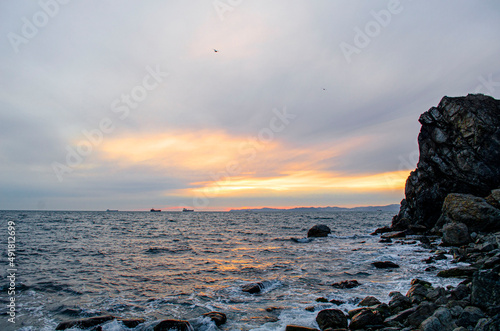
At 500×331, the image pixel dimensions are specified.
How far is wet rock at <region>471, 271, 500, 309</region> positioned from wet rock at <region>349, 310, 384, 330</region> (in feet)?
10.5

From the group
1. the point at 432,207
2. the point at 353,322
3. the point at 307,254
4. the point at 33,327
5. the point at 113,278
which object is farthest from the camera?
the point at 432,207

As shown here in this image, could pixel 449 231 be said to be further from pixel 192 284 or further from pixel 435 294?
pixel 192 284

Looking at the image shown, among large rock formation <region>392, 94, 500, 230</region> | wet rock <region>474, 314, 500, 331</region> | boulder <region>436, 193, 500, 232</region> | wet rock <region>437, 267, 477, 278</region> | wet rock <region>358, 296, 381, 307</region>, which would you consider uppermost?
large rock formation <region>392, 94, 500, 230</region>

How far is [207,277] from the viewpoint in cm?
1972

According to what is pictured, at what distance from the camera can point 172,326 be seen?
10414mm

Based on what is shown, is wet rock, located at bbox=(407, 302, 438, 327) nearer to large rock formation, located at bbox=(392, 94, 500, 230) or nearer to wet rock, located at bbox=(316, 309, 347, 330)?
wet rock, located at bbox=(316, 309, 347, 330)

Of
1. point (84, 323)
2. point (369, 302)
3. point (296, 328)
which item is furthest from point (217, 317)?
point (369, 302)

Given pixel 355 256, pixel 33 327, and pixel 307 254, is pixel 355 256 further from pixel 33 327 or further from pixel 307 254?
pixel 33 327

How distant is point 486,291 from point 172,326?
11233 mm

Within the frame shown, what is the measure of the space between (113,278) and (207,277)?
6.48m

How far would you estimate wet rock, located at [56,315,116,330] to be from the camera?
11.1 meters

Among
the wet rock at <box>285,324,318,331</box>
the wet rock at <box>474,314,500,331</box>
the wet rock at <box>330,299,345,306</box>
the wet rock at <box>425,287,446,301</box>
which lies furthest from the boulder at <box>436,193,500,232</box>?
the wet rock at <box>285,324,318,331</box>

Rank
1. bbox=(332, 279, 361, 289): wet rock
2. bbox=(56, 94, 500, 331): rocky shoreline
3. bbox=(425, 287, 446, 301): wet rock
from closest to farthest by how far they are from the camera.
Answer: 1. bbox=(56, 94, 500, 331): rocky shoreline
2. bbox=(425, 287, 446, 301): wet rock
3. bbox=(332, 279, 361, 289): wet rock

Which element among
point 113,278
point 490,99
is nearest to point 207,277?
point 113,278
